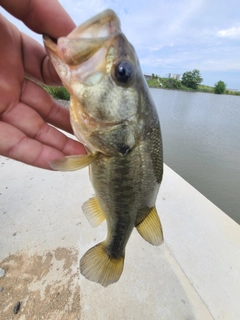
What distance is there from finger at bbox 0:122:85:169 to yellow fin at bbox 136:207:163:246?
2.24 ft

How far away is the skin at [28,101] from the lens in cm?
129

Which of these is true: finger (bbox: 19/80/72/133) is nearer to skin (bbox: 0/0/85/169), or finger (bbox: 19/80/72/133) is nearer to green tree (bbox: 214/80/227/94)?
skin (bbox: 0/0/85/169)

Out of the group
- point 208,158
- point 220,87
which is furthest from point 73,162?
point 220,87

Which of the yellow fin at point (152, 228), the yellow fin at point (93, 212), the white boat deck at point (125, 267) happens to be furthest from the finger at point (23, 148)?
the white boat deck at point (125, 267)

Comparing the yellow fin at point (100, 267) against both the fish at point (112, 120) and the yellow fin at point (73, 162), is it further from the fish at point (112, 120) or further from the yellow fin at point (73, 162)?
the yellow fin at point (73, 162)

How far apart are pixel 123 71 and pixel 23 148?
76cm

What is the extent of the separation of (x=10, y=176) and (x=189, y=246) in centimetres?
251

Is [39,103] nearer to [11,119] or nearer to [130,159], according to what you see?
[11,119]

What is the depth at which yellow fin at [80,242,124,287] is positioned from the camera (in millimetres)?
1348

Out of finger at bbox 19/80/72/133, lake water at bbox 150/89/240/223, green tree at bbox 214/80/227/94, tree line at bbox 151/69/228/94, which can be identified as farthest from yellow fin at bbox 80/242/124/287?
green tree at bbox 214/80/227/94

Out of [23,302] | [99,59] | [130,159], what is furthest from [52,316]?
[99,59]

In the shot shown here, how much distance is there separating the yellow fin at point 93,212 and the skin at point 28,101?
0.37m

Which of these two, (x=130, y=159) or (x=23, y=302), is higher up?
(x=130, y=159)

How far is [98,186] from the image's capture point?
47.9 inches
